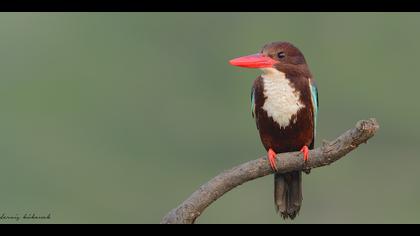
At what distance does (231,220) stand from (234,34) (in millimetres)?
24082

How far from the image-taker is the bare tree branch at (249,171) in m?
5.46

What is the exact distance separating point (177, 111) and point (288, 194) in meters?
27.7

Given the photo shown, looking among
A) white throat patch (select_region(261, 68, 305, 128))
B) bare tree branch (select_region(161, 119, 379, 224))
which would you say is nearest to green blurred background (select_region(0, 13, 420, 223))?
white throat patch (select_region(261, 68, 305, 128))

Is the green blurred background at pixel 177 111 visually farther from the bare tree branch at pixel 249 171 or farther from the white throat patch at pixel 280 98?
the bare tree branch at pixel 249 171

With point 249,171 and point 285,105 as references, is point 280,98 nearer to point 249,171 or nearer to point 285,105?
point 285,105

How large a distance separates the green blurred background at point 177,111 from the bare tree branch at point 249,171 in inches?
498

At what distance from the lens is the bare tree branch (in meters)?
5.46

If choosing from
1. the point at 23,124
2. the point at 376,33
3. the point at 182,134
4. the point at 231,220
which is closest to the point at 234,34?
the point at 376,33

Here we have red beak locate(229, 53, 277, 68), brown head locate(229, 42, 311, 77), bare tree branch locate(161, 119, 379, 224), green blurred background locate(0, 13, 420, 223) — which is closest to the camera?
bare tree branch locate(161, 119, 379, 224)

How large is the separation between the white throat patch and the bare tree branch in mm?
732

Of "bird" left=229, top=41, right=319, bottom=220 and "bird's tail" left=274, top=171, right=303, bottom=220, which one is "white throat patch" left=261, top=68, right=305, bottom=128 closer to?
"bird" left=229, top=41, right=319, bottom=220

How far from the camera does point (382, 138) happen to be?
32.3 metres

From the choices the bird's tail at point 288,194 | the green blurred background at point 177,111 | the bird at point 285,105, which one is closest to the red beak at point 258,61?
the bird at point 285,105

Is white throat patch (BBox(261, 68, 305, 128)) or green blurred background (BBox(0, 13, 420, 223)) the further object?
green blurred background (BBox(0, 13, 420, 223))
